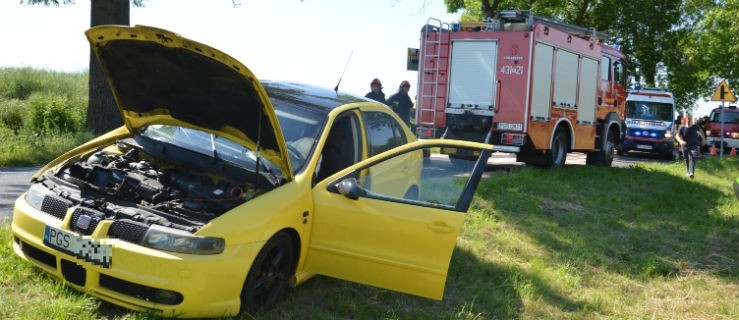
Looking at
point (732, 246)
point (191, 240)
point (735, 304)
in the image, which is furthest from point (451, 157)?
point (732, 246)

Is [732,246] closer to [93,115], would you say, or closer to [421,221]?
[421,221]

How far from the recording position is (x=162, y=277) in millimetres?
3586

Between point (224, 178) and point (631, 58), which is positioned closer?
point (224, 178)

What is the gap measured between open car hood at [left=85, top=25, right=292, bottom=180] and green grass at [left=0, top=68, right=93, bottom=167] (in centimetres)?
661

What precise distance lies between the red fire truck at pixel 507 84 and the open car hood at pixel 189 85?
8.47m

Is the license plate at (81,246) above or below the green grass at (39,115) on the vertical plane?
below

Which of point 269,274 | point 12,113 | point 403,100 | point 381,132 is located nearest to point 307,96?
point 381,132

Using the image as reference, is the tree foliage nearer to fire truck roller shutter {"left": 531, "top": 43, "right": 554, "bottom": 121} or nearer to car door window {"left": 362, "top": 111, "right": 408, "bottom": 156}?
fire truck roller shutter {"left": 531, "top": 43, "right": 554, "bottom": 121}

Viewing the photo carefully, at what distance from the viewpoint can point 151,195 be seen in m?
4.22

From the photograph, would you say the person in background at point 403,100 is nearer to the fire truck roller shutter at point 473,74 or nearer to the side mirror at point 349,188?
the fire truck roller shutter at point 473,74

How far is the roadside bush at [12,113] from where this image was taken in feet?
51.5

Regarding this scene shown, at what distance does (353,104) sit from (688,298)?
3466 millimetres

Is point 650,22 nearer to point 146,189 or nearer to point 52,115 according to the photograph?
point 52,115

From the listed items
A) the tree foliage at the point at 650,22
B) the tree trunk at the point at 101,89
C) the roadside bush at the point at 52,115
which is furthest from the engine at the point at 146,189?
the tree foliage at the point at 650,22
